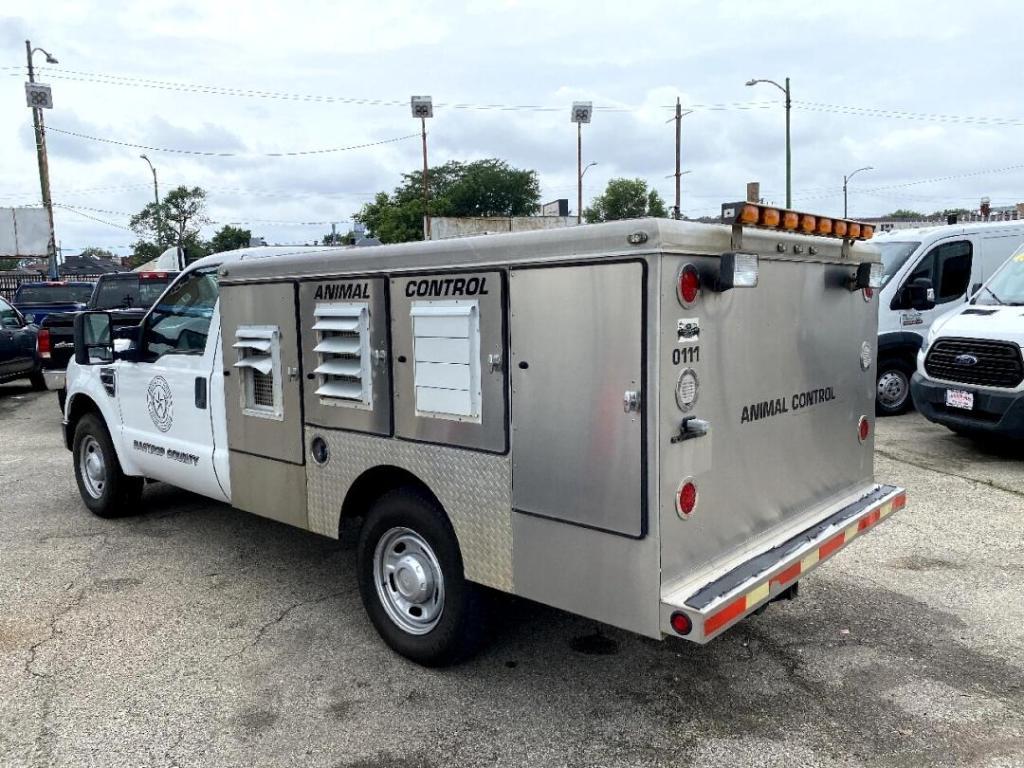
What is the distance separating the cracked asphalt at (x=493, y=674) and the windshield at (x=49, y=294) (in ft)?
46.8

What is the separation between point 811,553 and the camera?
11.8 ft

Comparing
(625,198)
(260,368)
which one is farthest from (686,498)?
(625,198)

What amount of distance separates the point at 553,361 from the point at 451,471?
0.77 metres

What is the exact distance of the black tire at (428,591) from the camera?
3.77m

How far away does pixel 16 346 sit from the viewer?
549 inches

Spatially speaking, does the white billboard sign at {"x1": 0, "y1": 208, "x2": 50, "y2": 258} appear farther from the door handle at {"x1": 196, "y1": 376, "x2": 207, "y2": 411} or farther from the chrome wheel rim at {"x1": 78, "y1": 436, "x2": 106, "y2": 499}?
the door handle at {"x1": 196, "y1": 376, "x2": 207, "y2": 411}

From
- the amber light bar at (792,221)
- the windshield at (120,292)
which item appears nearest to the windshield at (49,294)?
the windshield at (120,292)

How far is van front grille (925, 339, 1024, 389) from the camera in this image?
7660 millimetres

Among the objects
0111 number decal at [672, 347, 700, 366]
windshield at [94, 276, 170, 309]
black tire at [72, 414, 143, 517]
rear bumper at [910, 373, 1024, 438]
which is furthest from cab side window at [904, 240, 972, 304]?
windshield at [94, 276, 170, 309]

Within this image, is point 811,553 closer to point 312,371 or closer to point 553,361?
point 553,361

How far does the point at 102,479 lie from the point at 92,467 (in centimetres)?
20

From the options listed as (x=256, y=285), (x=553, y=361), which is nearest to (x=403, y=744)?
(x=553, y=361)

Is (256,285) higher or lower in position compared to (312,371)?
higher

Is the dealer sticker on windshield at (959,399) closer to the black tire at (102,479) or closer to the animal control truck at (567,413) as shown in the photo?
the animal control truck at (567,413)
